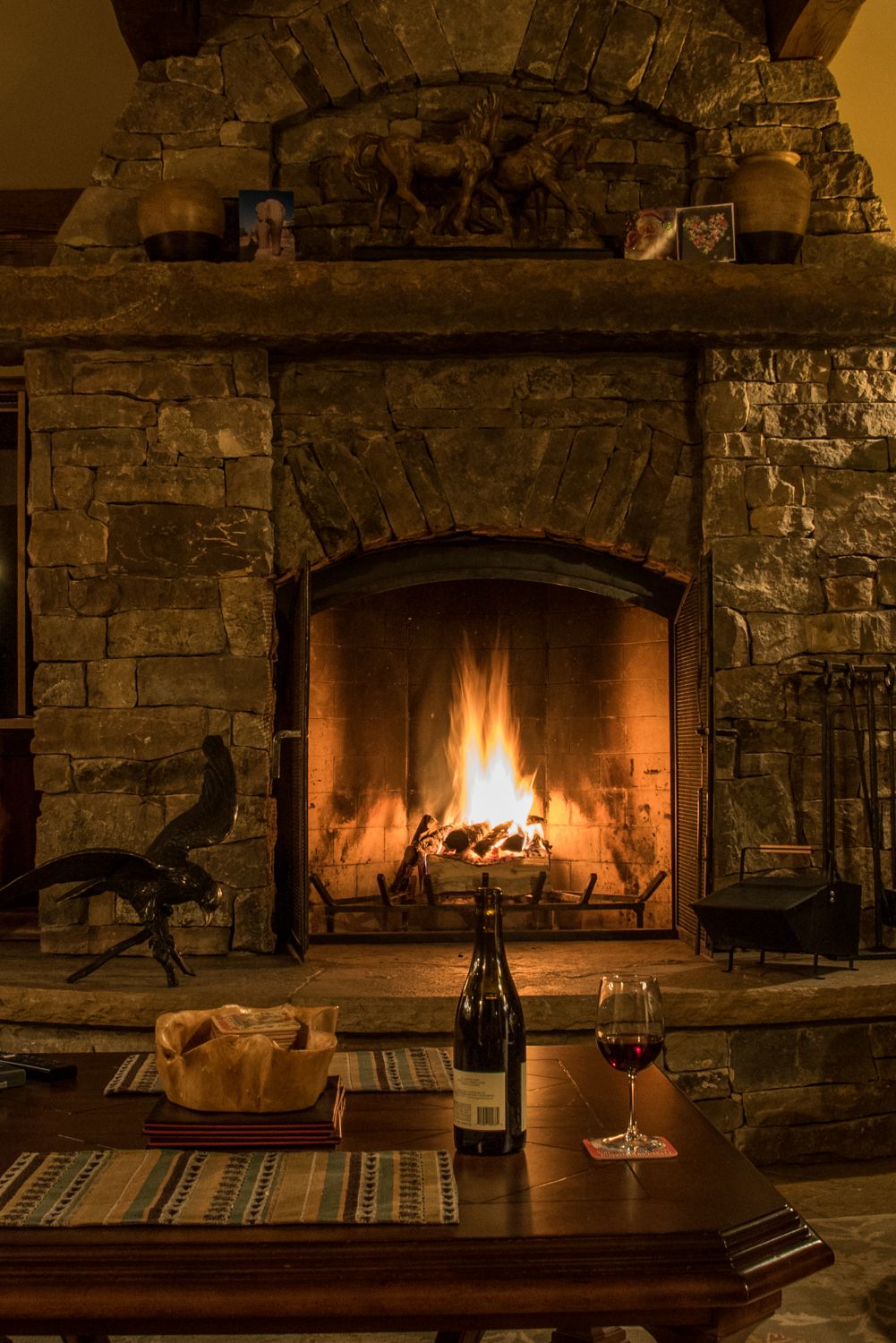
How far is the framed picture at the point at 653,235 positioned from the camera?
404 centimetres

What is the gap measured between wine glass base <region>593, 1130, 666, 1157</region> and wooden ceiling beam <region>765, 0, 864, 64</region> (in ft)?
11.4

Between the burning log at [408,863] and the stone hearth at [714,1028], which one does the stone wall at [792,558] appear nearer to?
the stone hearth at [714,1028]

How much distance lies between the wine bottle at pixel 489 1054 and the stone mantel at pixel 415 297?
2.65 meters

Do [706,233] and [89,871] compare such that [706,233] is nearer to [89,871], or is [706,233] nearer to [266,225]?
[266,225]

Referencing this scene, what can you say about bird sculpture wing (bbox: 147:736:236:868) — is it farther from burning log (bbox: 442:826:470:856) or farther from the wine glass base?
the wine glass base

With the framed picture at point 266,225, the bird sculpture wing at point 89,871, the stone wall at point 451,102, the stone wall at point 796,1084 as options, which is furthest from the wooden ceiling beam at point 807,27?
the bird sculpture wing at point 89,871

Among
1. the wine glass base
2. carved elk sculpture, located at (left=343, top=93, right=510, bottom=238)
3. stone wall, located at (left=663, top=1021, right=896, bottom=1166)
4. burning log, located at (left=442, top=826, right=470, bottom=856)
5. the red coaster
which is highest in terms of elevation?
carved elk sculpture, located at (left=343, top=93, right=510, bottom=238)

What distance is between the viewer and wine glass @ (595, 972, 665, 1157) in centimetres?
150

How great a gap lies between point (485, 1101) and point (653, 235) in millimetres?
3202

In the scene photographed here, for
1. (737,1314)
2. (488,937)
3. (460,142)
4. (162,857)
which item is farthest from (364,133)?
(737,1314)

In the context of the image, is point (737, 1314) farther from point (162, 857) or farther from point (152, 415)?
point (152, 415)

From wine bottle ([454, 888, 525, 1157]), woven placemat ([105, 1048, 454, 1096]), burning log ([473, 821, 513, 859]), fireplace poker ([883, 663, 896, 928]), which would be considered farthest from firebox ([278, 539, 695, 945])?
wine bottle ([454, 888, 525, 1157])

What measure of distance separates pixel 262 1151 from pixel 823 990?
229 cm

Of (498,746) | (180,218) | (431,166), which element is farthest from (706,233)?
(498,746)
